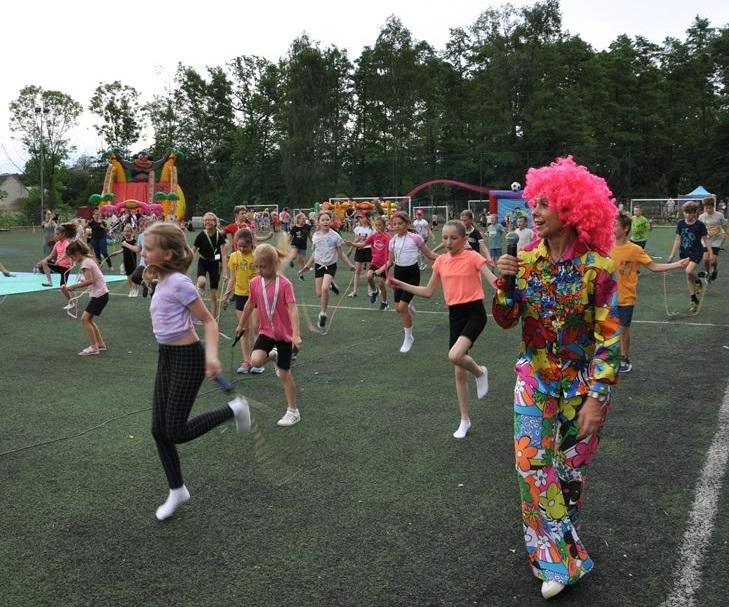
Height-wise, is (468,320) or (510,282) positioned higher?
(510,282)

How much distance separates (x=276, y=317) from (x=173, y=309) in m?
1.86

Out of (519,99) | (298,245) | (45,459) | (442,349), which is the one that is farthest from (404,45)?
(45,459)

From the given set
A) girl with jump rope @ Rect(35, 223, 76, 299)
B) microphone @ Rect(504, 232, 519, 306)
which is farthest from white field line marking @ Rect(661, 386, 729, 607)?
girl with jump rope @ Rect(35, 223, 76, 299)

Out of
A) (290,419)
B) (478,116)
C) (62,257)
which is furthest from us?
(478,116)

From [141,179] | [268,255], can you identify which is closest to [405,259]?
[268,255]

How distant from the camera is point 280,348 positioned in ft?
19.4

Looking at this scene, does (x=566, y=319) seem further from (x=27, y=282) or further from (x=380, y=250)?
Answer: (x=27, y=282)

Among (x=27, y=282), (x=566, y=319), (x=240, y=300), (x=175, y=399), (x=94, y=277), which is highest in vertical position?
(x=566, y=319)

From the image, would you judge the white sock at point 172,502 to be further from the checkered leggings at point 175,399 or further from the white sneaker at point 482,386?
the white sneaker at point 482,386

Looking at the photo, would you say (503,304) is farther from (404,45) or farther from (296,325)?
(404,45)

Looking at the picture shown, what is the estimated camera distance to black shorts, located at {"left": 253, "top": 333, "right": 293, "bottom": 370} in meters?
5.88

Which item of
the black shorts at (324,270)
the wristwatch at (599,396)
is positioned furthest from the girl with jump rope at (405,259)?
the wristwatch at (599,396)

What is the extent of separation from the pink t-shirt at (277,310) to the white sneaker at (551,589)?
3.27m

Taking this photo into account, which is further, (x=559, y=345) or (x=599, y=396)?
(x=559, y=345)
